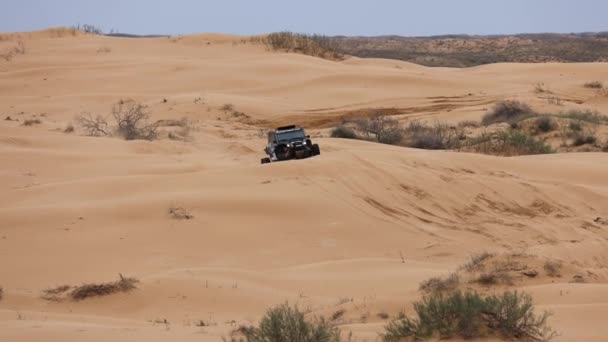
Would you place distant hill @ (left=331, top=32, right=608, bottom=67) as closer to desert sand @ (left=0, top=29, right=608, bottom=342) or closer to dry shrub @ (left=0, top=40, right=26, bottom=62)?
dry shrub @ (left=0, top=40, right=26, bottom=62)

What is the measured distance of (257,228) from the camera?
11.7 metres

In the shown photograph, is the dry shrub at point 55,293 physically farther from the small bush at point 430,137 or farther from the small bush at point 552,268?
the small bush at point 430,137

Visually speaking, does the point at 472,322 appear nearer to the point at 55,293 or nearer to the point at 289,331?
the point at 289,331

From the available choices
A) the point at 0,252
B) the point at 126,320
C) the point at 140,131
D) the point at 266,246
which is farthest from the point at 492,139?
the point at 126,320

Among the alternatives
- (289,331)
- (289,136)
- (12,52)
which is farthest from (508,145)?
(12,52)

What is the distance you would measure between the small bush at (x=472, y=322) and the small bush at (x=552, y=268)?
2.29 metres

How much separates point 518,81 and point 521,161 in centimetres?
1656

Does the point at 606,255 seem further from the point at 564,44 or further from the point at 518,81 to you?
the point at 564,44

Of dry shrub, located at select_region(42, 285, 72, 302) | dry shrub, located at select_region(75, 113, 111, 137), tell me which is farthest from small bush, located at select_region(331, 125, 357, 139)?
dry shrub, located at select_region(42, 285, 72, 302)

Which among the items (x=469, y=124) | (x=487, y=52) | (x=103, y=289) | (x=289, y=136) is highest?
(x=289, y=136)

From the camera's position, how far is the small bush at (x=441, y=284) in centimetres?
758

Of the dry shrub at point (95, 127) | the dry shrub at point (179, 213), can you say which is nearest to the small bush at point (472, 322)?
the dry shrub at point (179, 213)

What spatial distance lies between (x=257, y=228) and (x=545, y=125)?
11009mm

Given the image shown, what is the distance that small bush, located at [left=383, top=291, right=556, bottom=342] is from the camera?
19.4 feet
